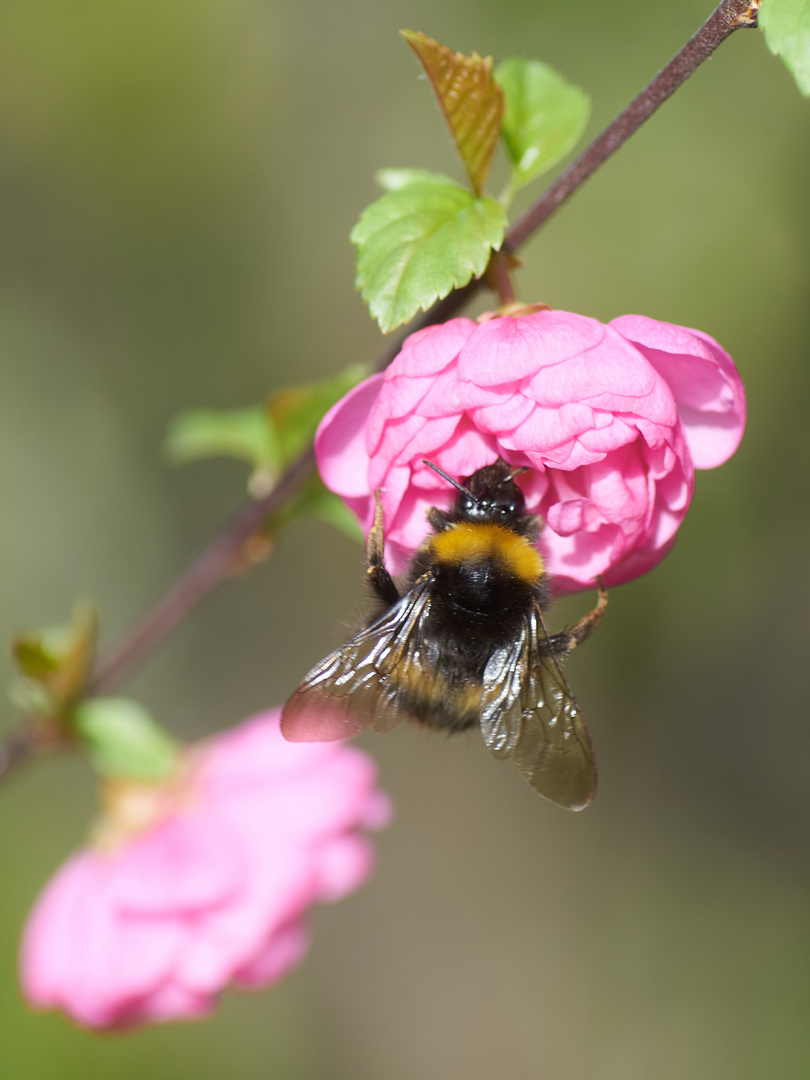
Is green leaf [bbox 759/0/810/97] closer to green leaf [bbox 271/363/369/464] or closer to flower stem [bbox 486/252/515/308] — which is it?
flower stem [bbox 486/252/515/308]

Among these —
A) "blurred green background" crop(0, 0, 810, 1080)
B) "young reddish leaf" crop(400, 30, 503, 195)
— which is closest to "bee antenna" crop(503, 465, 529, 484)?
"young reddish leaf" crop(400, 30, 503, 195)

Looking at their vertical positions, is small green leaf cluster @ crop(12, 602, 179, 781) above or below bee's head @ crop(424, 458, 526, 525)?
below

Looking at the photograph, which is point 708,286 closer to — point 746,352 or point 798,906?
point 746,352

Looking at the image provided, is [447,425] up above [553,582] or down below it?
above

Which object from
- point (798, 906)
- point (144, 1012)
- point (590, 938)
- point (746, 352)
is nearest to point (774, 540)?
point (746, 352)

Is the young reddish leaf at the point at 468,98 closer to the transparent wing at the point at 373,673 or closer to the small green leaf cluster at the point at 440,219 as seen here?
the small green leaf cluster at the point at 440,219

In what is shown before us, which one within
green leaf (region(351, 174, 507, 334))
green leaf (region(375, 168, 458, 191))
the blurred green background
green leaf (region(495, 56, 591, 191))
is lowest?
the blurred green background
